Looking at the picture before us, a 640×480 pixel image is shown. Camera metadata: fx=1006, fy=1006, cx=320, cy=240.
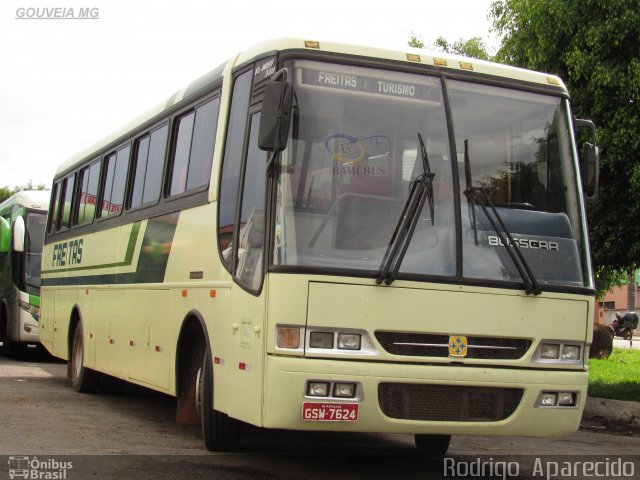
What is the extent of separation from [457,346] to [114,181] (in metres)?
6.56

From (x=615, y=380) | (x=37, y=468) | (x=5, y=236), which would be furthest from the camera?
(x=5, y=236)

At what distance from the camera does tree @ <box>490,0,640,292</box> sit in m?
12.6

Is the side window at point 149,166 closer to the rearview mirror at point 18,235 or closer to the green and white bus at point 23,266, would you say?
the green and white bus at point 23,266

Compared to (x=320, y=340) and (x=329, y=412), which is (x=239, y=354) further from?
(x=329, y=412)

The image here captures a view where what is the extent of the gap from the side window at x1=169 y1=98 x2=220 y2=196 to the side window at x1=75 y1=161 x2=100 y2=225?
379 cm

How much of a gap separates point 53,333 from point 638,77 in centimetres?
919

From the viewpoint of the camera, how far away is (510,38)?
14555 mm

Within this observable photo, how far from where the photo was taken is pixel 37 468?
23.9 ft

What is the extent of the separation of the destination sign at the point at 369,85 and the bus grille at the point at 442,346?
5.88 feet

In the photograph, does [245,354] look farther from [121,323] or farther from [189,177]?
[121,323]

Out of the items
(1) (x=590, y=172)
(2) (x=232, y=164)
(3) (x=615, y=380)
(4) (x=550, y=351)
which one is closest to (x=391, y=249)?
(4) (x=550, y=351)

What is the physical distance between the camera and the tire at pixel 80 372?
43.9 feet

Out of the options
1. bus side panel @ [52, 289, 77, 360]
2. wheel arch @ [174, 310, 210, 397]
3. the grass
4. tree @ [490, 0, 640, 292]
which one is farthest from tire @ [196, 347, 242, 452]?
the grass

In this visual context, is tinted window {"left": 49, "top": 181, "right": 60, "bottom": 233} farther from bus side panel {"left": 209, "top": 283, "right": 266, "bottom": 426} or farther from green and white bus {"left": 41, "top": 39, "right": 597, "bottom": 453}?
bus side panel {"left": 209, "top": 283, "right": 266, "bottom": 426}
